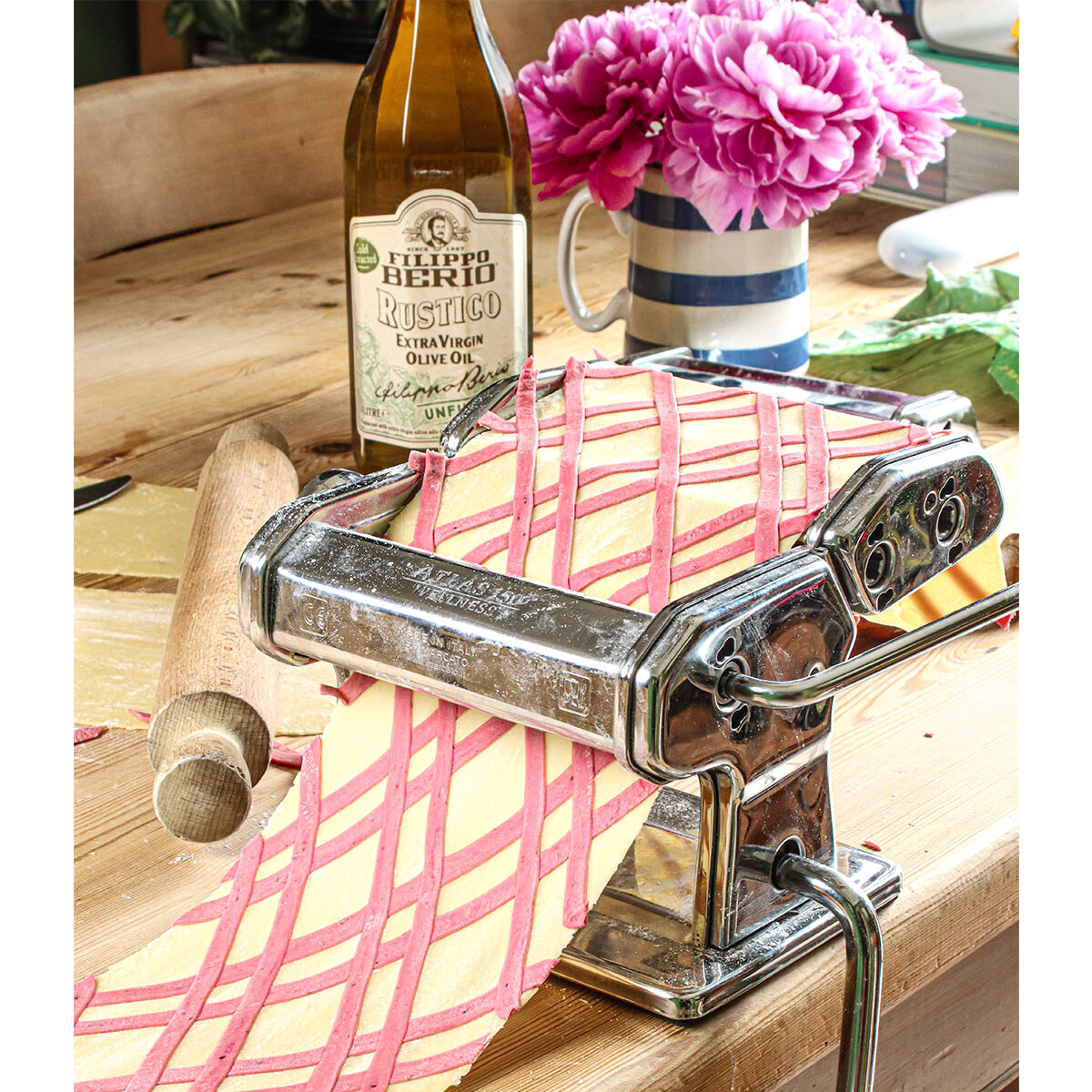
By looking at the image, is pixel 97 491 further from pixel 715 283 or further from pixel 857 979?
pixel 857 979

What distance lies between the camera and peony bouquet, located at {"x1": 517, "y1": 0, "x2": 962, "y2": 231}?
0.85 metres

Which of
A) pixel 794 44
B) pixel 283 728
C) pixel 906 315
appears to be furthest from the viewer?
pixel 906 315

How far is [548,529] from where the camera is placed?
481mm

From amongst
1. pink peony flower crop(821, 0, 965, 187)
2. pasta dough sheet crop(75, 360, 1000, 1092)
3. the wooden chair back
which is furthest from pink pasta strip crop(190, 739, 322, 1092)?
the wooden chair back

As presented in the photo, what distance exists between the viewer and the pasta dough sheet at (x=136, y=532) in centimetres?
80

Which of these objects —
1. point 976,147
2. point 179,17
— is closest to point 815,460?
point 976,147

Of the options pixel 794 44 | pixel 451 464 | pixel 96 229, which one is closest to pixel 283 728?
pixel 451 464

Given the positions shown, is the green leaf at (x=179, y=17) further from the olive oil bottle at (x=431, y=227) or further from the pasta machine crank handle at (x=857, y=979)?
the pasta machine crank handle at (x=857, y=979)

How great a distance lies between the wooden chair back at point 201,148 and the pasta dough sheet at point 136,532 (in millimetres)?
616

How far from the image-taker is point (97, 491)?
885mm

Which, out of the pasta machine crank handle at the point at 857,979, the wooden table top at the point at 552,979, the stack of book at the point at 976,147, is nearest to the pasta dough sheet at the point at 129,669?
the wooden table top at the point at 552,979

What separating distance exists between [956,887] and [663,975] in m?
0.13

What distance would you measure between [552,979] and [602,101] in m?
0.62
